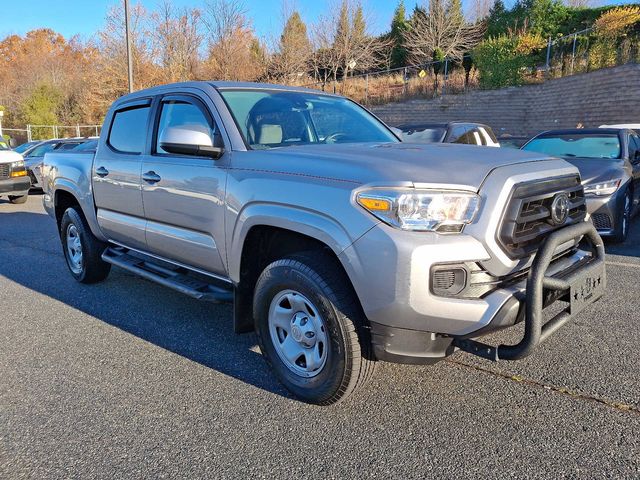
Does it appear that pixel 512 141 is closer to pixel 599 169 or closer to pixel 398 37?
pixel 599 169

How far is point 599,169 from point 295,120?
5.11 m

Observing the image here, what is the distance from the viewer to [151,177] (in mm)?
3932

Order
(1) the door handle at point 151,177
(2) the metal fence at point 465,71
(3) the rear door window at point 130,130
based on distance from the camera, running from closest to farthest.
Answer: (1) the door handle at point 151,177
(3) the rear door window at point 130,130
(2) the metal fence at point 465,71

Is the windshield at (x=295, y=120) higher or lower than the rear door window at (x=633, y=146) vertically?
higher

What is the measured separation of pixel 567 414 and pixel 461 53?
28.9 m

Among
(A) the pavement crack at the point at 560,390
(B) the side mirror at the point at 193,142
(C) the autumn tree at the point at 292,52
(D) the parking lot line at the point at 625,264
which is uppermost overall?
(C) the autumn tree at the point at 292,52

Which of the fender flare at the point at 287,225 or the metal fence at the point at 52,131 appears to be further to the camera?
the metal fence at the point at 52,131

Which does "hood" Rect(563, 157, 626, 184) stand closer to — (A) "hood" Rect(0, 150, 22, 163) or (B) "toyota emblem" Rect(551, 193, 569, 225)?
(B) "toyota emblem" Rect(551, 193, 569, 225)

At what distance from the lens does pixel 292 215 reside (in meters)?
2.81

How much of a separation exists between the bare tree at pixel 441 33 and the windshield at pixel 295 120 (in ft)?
86.8

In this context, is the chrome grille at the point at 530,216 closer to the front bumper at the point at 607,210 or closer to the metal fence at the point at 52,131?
the front bumper at the point at 607,210

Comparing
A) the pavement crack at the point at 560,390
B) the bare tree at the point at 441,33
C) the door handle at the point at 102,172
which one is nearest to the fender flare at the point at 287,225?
the pavement crack at the point at 560,390

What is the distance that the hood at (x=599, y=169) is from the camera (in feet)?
22.2

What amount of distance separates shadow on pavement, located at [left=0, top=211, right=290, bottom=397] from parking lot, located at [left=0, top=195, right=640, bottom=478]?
0.07 feet
